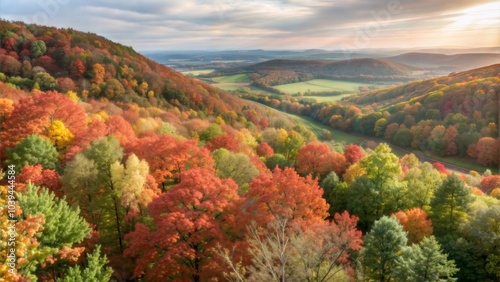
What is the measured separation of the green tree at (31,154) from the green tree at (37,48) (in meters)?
78.1

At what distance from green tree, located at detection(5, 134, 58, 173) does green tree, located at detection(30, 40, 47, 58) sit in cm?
7812

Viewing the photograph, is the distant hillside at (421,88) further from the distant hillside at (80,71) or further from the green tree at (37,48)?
the green tree at (37,48)

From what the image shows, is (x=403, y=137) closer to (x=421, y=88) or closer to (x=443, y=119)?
(x=443, y=119)

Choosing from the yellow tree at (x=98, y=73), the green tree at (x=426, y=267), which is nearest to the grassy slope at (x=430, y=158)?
the yellow tree at (x=98, y=73)

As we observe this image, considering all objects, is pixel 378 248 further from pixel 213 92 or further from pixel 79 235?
pixel 213 92

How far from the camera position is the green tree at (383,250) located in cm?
2378

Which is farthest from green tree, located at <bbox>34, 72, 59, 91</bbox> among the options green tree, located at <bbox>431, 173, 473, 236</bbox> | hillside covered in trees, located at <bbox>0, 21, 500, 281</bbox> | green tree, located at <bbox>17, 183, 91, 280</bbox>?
green tree, located at <bbox>431, 173, 473, 236</bbox>

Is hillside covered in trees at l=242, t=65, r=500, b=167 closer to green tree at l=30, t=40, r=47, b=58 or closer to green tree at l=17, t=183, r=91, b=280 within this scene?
green tree at l=17, t=183, r=91, b=280

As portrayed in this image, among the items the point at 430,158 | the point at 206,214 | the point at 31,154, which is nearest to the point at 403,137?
the point at 430,158

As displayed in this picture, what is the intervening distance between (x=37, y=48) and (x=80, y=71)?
15319 mm

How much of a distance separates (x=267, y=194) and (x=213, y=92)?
360 feet

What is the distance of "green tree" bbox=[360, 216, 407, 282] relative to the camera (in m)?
23.8

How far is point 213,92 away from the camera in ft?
426

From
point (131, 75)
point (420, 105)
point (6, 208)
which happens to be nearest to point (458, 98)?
point (420, 105)
